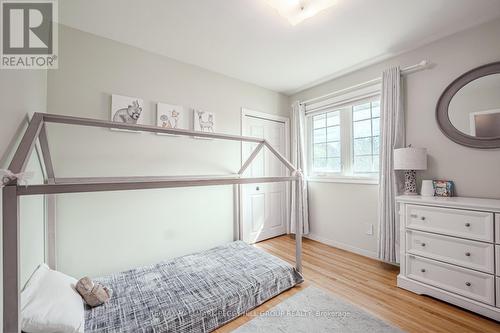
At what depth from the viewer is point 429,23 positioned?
74.8 inches

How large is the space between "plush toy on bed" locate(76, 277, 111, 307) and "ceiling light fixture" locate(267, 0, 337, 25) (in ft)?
8.20

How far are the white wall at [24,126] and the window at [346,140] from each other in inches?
125

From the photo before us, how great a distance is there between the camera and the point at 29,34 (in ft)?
5.13

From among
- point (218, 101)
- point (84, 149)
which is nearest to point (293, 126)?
point (218, 101)

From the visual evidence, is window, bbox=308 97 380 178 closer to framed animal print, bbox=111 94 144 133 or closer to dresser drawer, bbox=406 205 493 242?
dresser drawer, bbox=406 205 493 242

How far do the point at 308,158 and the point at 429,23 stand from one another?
2.06m

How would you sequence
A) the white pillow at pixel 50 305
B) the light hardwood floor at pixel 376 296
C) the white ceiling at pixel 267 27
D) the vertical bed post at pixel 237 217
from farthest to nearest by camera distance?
the vertical bed post at pixel 237 217, the white ceiling at pixel 267 27, the light hardwood floor at pixel 376 296, the white pillow at pixel 50 305

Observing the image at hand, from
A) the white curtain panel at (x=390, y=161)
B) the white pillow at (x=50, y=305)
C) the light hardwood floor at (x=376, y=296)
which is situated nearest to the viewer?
the white pillow at (x=50, y=305)

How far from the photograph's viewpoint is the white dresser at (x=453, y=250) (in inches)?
60.5

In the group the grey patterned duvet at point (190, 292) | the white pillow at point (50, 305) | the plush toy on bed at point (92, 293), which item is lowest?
the grey patterned duvet at point (190, 292)

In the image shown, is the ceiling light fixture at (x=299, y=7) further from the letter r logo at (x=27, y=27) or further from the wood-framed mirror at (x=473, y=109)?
the letter r logo at (x=27, y=27)

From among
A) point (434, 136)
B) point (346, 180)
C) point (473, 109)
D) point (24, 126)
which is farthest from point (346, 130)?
point (24, 126)

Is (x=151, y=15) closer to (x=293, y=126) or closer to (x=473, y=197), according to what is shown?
(x=293, y=126)

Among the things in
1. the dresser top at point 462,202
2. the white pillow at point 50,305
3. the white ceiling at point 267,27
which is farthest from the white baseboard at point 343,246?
Result: the white pillow at point 50,305
